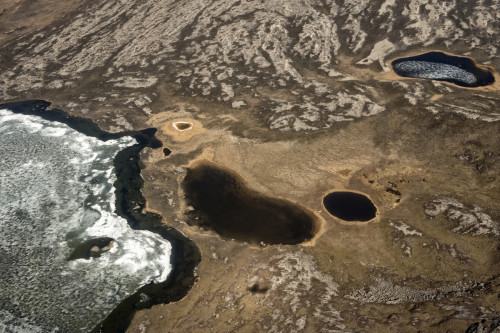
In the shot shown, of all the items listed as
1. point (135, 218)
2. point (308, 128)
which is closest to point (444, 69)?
point (308, 128)

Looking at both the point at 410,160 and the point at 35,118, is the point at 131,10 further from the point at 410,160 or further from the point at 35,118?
the point at 410,160

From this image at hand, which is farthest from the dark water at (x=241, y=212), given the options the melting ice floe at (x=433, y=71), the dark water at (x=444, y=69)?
the melting ice floe at (x=433, y=71)

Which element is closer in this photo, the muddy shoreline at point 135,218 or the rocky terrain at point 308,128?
the rocky terrain at point 308,128

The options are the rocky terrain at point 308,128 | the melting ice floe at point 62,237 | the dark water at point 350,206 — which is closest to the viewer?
the rocky terrain at point 308,128

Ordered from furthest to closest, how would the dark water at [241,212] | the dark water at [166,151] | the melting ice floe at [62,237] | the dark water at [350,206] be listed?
the dark water at [166,151] → the dark water at [350,206] → the dark water at [241,212] → the melting ice floe at [62,237]

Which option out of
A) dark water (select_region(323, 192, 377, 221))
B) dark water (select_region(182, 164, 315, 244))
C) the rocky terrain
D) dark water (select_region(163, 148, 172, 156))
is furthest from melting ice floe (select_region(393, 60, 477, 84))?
dark water (select_region(163, 148, 172, 156))

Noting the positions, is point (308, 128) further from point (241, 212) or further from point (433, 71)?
point (433, 71)

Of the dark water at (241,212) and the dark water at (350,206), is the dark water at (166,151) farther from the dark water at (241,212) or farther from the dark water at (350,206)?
the dark water at (350,206)

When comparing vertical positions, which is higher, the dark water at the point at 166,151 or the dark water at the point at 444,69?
the dark water at the point at 444,69
